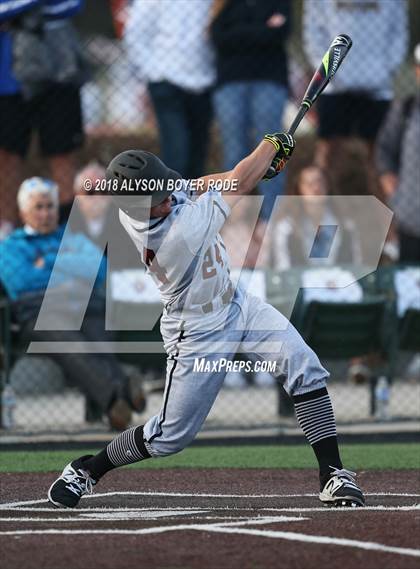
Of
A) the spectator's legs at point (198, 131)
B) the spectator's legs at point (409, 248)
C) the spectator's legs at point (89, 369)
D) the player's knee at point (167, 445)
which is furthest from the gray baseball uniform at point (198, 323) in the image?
the spectator's legs at point (409, 248)

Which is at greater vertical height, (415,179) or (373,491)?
(415,179)

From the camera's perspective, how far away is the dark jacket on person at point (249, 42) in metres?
10.9

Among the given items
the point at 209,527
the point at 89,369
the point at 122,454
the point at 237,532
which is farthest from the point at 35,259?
the point at 237,532

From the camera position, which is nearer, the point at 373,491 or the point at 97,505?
the point at 97,505

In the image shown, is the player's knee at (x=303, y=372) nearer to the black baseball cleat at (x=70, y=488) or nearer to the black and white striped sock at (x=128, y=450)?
the black and white striped sock at (x=128, y=450)

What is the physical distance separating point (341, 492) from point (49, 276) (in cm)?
448

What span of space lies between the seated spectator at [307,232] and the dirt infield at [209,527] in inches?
161

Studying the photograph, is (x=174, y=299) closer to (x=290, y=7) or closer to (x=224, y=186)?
(x=224, y=186)

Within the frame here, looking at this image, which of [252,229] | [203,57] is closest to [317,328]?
[252,229]

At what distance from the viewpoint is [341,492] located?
600cm

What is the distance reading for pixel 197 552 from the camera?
479 cm

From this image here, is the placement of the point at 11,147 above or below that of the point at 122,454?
above

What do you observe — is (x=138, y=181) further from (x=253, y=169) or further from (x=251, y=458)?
(x=251, y=458)

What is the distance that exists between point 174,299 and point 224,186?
0.58m
